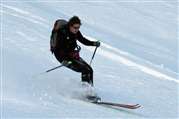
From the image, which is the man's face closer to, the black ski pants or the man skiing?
the man skiing

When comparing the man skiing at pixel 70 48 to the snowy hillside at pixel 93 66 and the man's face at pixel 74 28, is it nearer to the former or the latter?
the man's face at pixel 74 28

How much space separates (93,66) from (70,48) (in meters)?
4.26

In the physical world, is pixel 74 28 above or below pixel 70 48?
above

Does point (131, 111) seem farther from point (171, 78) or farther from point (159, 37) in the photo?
point (159, 37)

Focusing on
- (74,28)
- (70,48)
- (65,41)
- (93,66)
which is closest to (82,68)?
(70,48)

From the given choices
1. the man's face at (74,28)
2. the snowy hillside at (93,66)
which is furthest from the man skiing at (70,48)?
the snowy hillside at (93,66)

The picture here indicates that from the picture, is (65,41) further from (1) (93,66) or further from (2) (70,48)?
(1) (93,66)

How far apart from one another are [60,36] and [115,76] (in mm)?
3932

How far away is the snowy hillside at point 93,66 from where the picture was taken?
968 cm

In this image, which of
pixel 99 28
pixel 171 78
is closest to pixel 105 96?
pixel 171 78

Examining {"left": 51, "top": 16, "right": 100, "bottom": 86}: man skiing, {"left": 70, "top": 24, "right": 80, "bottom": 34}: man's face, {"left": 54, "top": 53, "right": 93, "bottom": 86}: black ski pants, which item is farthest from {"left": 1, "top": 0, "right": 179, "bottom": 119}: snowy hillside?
{"left": 70, "top": 24, "right": 80, "bottom": 34}: man's face

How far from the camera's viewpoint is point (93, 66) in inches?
577

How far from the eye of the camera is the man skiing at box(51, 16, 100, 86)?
10.2m

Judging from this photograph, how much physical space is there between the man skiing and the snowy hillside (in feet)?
1.82
